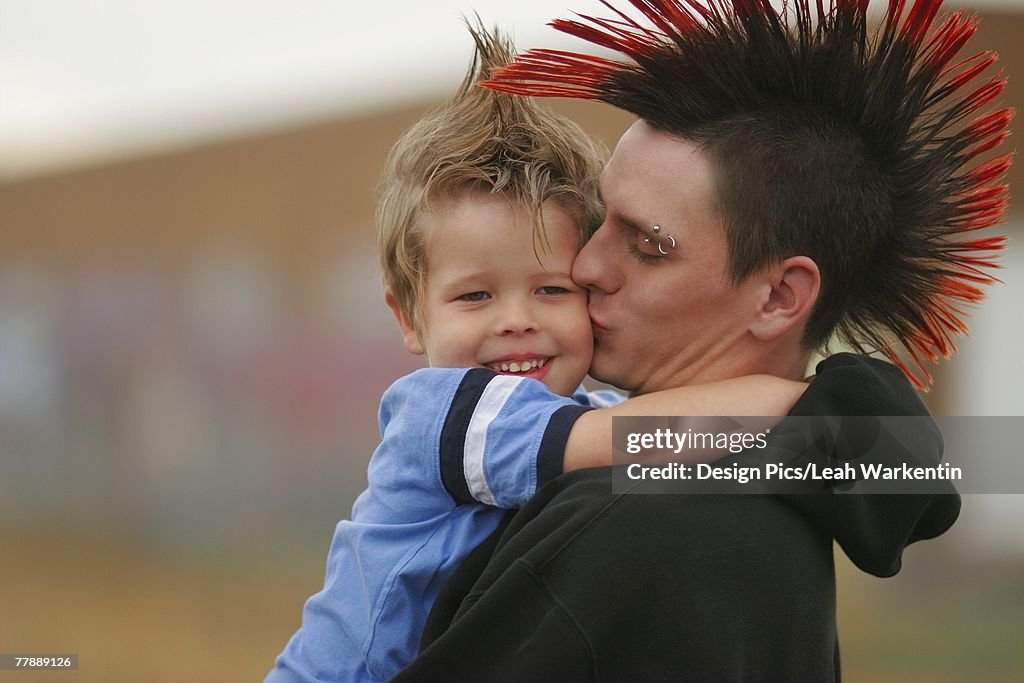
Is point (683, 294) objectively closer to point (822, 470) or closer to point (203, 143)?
point (822, 470)

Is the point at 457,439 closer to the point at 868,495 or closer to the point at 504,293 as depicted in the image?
the point at 504,293

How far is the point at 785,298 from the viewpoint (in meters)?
1.76

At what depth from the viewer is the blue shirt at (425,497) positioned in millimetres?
1550

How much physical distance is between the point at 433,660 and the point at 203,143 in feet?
28.4

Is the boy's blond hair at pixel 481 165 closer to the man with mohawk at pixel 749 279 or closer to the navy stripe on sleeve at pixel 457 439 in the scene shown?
the man with mohawk at pixel 749 279

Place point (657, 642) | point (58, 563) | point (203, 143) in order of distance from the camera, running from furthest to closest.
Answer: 1. point (58, 563)
2. point (203, 143)
3. point (657, 642)

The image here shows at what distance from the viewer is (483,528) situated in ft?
5.41

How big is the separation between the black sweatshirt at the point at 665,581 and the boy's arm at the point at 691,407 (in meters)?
0.04

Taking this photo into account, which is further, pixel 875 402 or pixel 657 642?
pixel 875 402

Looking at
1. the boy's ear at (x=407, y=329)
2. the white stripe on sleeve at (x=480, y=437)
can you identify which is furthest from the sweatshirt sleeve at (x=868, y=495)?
the boy's ear at (x=407, y=329)

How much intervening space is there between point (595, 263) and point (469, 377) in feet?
1.02

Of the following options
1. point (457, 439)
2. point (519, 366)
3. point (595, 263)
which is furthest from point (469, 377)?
point (595, 263)

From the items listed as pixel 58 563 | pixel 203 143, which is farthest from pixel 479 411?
pixel 58 563

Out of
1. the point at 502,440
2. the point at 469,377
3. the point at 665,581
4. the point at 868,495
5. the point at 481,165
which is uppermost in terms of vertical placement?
the point at 481,165
